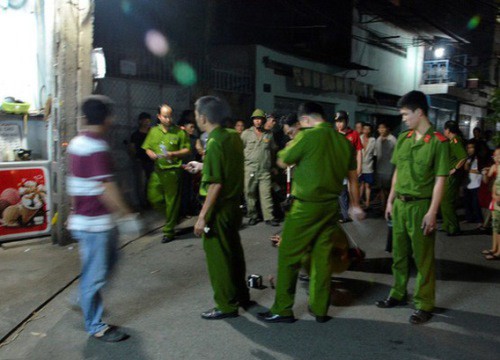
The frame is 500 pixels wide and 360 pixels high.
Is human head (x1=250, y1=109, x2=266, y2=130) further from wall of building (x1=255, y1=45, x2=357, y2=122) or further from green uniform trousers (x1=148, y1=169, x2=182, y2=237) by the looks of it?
wall of building (x1=255, y1=45, x2=357, y2=122)

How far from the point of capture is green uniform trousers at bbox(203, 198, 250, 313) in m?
3.86

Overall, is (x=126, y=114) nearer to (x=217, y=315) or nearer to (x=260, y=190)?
(x=260, y=190)

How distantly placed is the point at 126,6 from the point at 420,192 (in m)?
9.35

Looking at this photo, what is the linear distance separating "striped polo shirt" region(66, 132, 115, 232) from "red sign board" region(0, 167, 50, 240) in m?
3.20

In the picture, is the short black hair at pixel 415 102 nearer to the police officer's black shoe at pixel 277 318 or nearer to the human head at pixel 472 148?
the police officer's black shoe at pixel 277 318

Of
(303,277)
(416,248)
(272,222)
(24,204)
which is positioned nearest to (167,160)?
(24,204)

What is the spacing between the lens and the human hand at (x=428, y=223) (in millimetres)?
3755

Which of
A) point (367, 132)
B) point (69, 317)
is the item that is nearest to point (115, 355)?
point (69, 317)

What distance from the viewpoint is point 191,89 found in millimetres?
10211

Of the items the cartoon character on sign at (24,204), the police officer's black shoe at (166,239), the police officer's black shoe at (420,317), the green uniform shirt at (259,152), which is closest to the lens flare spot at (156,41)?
the green uniform shirt at (259,152)

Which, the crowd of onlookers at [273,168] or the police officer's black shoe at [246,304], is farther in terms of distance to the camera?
the crowd of onlookers at [273,168]

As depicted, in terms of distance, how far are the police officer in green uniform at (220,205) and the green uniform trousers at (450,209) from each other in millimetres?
4698

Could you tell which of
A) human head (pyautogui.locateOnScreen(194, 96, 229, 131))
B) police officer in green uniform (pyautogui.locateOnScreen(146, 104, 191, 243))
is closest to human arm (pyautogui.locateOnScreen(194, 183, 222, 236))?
human head (pyautogui.locateOnScreen(194, 96, 229, 131))

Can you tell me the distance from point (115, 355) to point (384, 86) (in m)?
19.0
